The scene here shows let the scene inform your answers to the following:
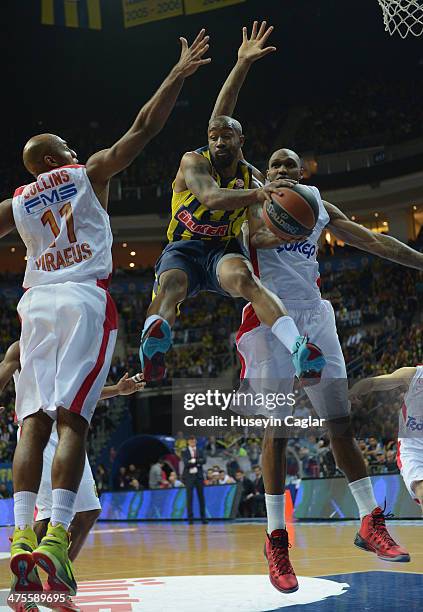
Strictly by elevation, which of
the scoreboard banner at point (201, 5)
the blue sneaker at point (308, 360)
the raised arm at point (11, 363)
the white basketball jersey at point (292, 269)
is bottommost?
the blue sneaker at point (308, 360)

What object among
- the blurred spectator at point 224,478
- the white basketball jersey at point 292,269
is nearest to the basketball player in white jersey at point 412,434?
the white basketball jersey at point 292,269

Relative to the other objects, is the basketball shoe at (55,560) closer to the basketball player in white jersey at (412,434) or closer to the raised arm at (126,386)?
the raised arm at (126,386)

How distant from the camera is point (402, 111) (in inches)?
1058

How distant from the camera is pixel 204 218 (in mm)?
5547

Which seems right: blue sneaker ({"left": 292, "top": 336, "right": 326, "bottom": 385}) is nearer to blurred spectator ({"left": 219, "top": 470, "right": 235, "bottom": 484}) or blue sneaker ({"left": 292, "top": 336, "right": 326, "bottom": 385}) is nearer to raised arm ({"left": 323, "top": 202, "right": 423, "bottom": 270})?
raised arm ({"left": 323, "top": 202, "right": 423, "bottom": 270})

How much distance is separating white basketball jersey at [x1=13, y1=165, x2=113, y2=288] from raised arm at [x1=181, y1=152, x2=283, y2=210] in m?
0.83

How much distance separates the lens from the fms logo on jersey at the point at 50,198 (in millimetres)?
4398

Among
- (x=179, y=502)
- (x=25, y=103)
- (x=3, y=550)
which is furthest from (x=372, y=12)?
(x=3, y=550)

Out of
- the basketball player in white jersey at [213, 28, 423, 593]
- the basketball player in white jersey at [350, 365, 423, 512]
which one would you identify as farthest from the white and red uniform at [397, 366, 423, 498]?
the basketball player in white jersey at [213, 28, 423, 593]

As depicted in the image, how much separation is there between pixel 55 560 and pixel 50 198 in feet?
6.12

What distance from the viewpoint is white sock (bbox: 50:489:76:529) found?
3.94 meters

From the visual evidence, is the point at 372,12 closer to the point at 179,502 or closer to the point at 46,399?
the point at 179,502

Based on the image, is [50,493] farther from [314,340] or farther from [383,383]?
[383,383]

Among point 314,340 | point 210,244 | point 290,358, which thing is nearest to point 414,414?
point 314,340
